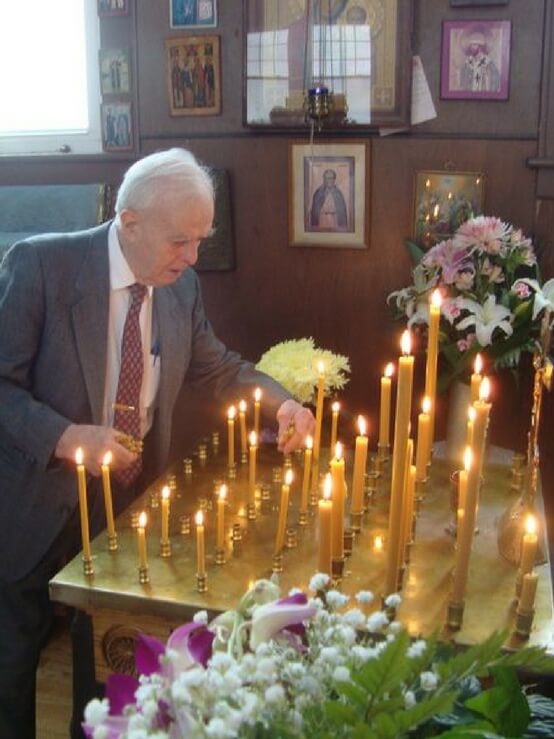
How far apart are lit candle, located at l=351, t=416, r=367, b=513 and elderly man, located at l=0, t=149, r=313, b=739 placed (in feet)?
1.17

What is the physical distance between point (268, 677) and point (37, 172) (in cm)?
292

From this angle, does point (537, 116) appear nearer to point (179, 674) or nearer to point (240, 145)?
point (240, 145)

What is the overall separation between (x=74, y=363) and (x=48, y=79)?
1762 millimetres

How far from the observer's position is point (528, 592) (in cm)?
144

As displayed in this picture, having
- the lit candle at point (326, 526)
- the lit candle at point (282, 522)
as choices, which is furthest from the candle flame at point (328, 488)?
the lit candle at point (282, 522)

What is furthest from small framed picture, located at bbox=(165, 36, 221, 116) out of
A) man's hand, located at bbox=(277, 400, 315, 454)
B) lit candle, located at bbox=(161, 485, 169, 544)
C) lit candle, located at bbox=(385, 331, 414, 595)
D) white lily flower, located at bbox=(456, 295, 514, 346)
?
lit candle, located at bbox=(385, 331, 414, 595)

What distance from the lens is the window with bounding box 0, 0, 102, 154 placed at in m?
3.38

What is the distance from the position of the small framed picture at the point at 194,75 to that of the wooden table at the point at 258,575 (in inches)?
64.4

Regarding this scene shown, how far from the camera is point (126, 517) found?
6.38ft

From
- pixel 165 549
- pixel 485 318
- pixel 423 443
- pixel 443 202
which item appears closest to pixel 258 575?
pixel 165 549

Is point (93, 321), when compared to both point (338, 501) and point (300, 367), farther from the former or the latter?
point (338, 501)

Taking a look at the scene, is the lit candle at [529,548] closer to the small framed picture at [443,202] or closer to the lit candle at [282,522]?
the lit candle at [282,522]

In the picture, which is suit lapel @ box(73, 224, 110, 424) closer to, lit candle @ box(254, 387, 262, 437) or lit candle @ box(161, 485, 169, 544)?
lit candle @ box(254, 387, 262, 437)

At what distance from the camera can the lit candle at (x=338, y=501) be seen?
59.1 inches
